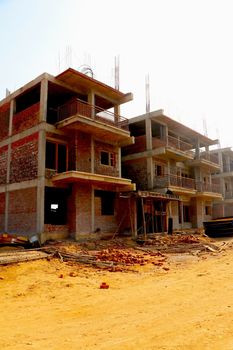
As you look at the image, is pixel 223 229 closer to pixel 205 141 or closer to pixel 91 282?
pixel 205 141

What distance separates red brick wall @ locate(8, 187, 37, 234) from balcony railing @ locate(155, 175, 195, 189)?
11096 millimetres

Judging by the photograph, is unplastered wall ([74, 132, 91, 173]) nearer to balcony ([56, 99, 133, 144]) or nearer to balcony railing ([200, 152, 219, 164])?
balcony ([56, 99, 133, 144])

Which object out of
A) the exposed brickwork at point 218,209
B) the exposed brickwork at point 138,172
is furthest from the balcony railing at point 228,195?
the exposed brickwork at point 138,172

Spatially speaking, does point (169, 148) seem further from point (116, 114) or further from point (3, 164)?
point (3, 164)

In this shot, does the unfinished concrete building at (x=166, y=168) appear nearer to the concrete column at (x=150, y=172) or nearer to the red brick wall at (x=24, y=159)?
the concrete column at (x=150, y=172)

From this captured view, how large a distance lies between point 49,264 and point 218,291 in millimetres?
6248

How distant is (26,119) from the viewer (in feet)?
63.2

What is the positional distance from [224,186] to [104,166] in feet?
85.2

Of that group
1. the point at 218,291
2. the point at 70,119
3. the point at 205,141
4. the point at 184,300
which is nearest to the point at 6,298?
the point at 184,300

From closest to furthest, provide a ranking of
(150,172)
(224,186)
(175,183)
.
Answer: (150,172) < (175,183) < (224,186)

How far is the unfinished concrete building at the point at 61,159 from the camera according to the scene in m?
17.6

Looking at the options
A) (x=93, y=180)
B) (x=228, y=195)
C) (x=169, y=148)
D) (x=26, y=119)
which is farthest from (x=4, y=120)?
(x=228, y=195)

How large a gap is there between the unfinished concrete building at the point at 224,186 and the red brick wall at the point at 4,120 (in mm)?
27459

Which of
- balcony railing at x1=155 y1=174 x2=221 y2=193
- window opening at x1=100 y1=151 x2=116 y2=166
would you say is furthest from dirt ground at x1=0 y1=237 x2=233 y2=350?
balcony railing at x1=155 y1=174 x2=221 y2=193
